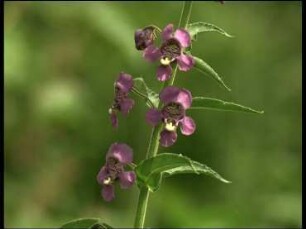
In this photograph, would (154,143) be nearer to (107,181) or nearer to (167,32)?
(107,181)

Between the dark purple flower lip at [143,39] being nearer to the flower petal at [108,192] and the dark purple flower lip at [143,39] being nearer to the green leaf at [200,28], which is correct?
the green leaf at [200,28]

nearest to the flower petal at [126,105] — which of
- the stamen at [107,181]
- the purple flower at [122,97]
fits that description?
the purple flower at [122,97]

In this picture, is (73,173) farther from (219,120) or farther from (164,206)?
(219,120)

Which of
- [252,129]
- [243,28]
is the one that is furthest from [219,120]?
[243,28]

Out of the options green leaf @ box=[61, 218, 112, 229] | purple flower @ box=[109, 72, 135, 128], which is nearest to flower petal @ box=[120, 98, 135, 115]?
purple flower @ box=[109, 72, 135, 128]

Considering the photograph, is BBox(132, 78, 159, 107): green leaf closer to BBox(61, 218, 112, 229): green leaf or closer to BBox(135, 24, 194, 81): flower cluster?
BBox(135, 24, 194, 81): flower cluster

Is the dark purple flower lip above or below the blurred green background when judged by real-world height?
below
